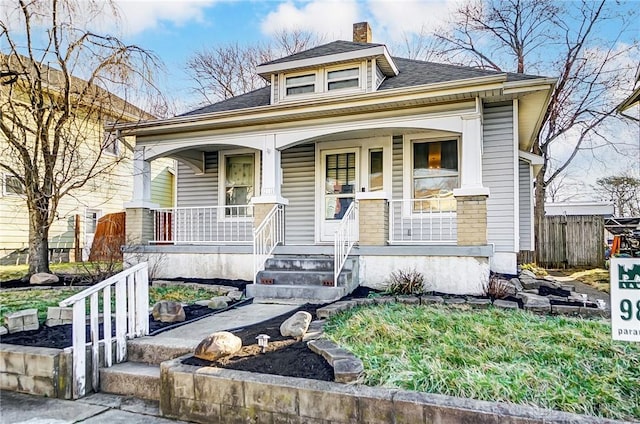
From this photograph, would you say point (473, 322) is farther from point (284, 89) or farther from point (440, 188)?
point (284, 89)

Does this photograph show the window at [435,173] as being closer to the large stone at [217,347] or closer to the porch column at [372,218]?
the porch column at [372,218]

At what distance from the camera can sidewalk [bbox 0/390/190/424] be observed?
118 inches

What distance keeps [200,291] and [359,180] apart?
3.83 m

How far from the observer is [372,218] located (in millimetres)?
6992

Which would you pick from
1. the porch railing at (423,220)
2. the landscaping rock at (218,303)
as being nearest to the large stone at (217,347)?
the landscaping rock at (218,303)

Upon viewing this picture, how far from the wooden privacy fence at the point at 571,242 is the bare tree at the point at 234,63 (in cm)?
1409

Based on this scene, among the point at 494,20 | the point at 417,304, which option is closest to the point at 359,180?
the point at 417,304

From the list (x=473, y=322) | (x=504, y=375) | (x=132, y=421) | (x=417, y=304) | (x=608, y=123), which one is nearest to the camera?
(x=504, y=375)

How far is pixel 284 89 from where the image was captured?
8992mm

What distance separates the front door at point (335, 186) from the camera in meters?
8.89

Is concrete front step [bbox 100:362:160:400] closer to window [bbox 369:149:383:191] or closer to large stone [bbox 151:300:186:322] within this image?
large stone [bbox 151:300:186:322]

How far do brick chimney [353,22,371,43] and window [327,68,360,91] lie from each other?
2696 millimetres

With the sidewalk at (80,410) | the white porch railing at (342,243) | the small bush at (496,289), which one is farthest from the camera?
the white porch railing at (342,243)

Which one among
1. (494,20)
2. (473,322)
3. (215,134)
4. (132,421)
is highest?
(494,20)
